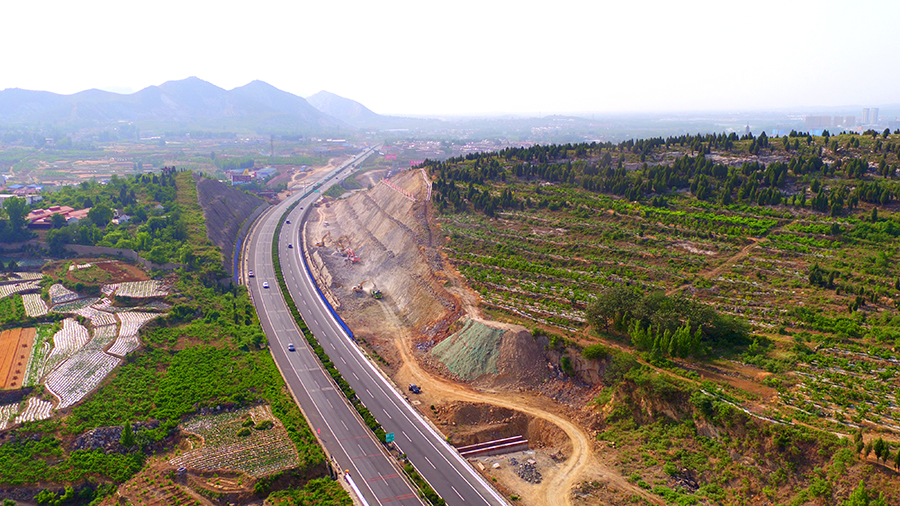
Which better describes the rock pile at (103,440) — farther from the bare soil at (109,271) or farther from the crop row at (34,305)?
the bare soil at (109,271)

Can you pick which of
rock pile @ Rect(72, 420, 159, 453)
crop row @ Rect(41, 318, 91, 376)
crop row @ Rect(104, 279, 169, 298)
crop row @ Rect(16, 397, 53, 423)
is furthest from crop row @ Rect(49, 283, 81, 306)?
rock pile @ Rect(72, 420, 159, 453)

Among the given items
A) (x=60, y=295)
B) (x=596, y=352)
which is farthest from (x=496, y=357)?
(x=60, y=295)

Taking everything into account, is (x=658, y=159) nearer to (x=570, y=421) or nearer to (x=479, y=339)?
(x=479, y=339)

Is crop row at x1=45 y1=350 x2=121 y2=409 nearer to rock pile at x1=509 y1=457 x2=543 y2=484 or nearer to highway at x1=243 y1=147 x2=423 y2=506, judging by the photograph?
highway at x1=243 y1=147 x2=423 y2=506

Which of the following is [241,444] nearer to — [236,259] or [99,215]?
[236,259]

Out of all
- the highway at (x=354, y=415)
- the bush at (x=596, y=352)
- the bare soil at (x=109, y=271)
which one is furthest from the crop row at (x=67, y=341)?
the bush at (x=596, y=352)

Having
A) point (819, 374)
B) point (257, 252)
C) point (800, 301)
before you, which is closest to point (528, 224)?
point (800, 301)
